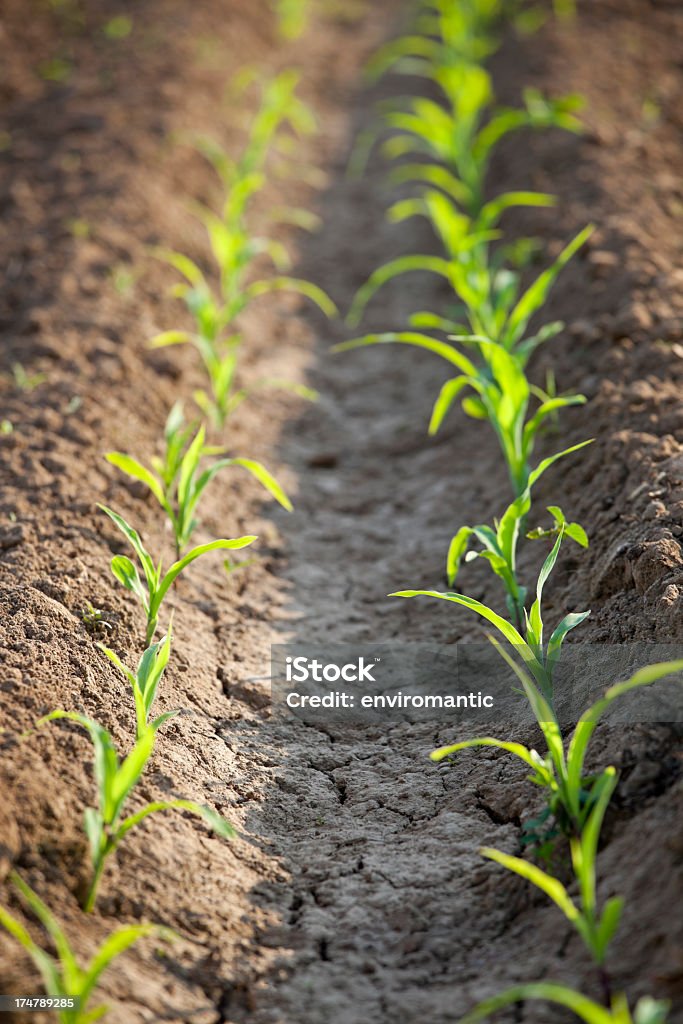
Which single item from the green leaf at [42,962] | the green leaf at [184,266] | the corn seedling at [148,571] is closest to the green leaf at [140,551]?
the corn seedling at [148,571]

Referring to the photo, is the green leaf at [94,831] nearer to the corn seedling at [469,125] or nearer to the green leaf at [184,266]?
the green leaf at [184,266]

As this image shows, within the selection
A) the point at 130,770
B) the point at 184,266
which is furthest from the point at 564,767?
the point at 184,266

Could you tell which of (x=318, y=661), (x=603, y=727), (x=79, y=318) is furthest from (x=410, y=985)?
(x=79, y=318)

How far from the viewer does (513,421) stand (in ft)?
7.70

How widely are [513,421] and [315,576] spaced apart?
73cm

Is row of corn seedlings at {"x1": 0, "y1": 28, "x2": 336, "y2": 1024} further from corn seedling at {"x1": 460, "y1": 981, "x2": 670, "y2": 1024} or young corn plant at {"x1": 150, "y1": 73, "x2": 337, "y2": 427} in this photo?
corn seedling at {"x1": 460, "y1": 981, "x2": 670, "y2": 1024}

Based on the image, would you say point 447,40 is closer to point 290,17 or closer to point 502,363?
point 290,17

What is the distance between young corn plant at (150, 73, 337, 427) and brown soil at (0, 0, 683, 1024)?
0.37 feet

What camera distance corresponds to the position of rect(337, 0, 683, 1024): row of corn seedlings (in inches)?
54.4

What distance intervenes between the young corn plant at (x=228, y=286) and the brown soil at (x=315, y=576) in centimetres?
11

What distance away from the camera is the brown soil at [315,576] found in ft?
5.04

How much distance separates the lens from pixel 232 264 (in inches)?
134

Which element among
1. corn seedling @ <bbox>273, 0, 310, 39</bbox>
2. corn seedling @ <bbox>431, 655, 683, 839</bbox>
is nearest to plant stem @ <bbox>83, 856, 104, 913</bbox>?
corn seedling @ <bbox>431, 655, 683, 839</bbox>

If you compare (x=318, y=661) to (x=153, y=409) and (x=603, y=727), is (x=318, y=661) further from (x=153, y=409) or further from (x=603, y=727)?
(x=153, y=409)
